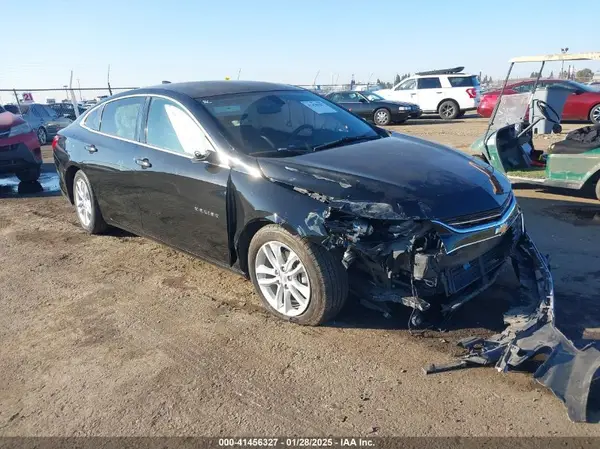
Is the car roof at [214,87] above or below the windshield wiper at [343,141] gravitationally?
above

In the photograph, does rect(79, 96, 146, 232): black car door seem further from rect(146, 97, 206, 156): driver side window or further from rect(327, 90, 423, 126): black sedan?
rect(327, 90, 423, 126): black sedan

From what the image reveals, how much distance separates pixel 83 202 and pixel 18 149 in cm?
363

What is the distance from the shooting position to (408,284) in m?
3.32

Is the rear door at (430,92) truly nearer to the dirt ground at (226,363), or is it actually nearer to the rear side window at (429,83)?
the rear side window at (429,83)

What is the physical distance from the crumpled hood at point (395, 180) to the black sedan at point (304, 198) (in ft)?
0.03

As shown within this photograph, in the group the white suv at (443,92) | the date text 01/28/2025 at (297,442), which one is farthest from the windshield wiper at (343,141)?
the white suv at (443,92)

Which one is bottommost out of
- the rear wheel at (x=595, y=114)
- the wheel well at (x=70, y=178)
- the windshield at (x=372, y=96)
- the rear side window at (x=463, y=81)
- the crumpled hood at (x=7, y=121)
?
the rear wheel at (x=595, y=114)

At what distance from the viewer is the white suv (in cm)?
2091

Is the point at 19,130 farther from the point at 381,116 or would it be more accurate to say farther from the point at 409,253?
the point at 381,116

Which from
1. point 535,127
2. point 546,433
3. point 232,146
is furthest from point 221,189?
point 535,127

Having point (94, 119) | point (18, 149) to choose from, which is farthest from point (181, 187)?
point (18, 149)

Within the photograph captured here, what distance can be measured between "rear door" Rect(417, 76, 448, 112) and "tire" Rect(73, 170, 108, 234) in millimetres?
17857

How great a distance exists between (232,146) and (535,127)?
6002mm

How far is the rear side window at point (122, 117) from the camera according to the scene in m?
5.00
